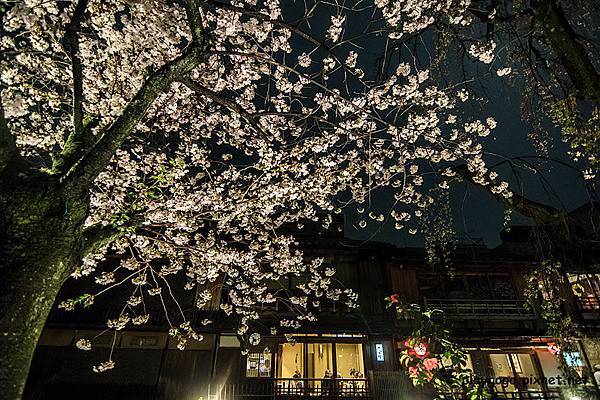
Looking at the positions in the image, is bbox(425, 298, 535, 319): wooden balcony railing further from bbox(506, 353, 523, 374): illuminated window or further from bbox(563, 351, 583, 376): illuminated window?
bbox(506, 353, 523, 374): illuminated window

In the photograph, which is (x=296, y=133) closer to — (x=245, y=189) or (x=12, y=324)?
(x=245, y=189)

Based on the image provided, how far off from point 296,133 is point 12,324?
21.5ft

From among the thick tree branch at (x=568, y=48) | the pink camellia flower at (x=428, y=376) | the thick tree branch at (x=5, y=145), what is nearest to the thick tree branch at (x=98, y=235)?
the thick tree branch at (x=5, y=145)

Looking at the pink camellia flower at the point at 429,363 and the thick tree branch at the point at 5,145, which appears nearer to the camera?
the thick tree branch at the point at 5,145

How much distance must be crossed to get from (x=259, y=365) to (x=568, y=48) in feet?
54.6

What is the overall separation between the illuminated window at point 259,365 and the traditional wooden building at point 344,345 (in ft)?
0.16

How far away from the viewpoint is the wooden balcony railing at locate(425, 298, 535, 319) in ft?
55.0

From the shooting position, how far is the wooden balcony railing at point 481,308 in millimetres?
16750

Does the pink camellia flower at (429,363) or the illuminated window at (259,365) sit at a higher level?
the illuminated window at (259,365)

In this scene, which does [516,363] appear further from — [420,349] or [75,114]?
[75,114]

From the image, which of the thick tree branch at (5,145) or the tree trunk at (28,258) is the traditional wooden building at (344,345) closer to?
the tree trunk at (28,258)

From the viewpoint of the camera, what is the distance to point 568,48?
4625 millimetres

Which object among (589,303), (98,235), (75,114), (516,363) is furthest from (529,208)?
(589,303)

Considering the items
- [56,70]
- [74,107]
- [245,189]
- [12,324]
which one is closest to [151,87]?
[74,107]
